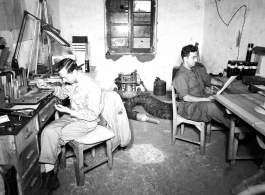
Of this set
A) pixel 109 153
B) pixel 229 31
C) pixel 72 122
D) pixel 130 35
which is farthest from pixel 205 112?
pixel 130 35

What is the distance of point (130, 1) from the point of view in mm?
5656

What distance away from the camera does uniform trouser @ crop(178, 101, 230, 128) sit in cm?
309

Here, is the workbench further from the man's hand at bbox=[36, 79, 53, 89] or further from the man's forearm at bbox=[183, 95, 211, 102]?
the man's forearm at bbox=[183, 95, 211, 102]

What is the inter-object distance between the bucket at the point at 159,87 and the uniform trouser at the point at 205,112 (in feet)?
8.68

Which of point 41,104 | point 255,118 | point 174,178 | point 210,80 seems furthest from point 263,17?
point 41,104

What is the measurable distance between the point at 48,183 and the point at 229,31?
4.23 meters

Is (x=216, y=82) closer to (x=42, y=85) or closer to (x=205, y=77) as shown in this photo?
(x=205, y=77)

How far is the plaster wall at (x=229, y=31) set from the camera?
3832 mm

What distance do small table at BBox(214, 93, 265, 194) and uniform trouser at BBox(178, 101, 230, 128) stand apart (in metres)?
0.27

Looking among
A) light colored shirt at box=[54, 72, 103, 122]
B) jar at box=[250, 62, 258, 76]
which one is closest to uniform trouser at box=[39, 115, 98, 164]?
light colored shirt at box=[54, 72, 103, 122]

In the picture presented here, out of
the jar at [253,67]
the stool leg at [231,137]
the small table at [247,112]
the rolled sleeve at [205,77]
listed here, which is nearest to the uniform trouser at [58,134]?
the small table at [247,112]

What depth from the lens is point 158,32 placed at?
5988 mm

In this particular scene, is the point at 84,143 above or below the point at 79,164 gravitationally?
above

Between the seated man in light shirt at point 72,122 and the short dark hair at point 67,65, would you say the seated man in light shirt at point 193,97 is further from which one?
the short dark hair at point 67,65
